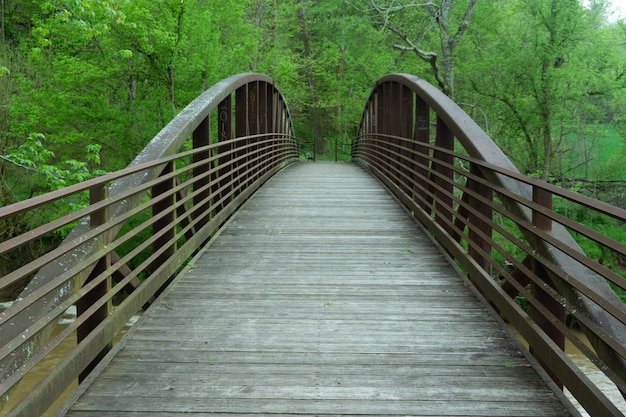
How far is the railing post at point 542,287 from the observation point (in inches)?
144

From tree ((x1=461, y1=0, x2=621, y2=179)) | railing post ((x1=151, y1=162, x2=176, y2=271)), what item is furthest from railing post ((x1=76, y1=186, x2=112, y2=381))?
tree ((x1=461, y1=0, x2=621, y2=179))

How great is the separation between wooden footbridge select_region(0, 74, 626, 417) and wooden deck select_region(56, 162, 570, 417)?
0.6 inches

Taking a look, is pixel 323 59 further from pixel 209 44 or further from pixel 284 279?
pixel 284 279

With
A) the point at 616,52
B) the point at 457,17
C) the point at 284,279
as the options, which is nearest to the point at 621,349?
the point at 284,279

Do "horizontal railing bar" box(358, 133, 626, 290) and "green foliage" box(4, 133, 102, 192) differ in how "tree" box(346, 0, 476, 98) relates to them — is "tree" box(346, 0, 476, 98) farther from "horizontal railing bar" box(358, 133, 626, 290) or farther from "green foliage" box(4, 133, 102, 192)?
"horizontal railing bar" box(358, 133, 626, 290)

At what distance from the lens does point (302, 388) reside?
330 cm

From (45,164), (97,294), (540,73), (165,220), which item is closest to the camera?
(97,294)

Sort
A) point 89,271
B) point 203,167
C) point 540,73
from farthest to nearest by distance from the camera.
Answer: point 540,73 < point 203,167 < point 89,271

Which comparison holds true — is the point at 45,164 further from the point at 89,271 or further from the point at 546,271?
the point at 546,271

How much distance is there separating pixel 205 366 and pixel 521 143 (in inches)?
805

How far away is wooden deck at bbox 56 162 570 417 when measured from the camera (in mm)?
3139

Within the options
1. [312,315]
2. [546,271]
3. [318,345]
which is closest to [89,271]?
[318,345]

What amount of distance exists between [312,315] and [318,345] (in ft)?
2.01

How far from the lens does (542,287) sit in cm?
358
